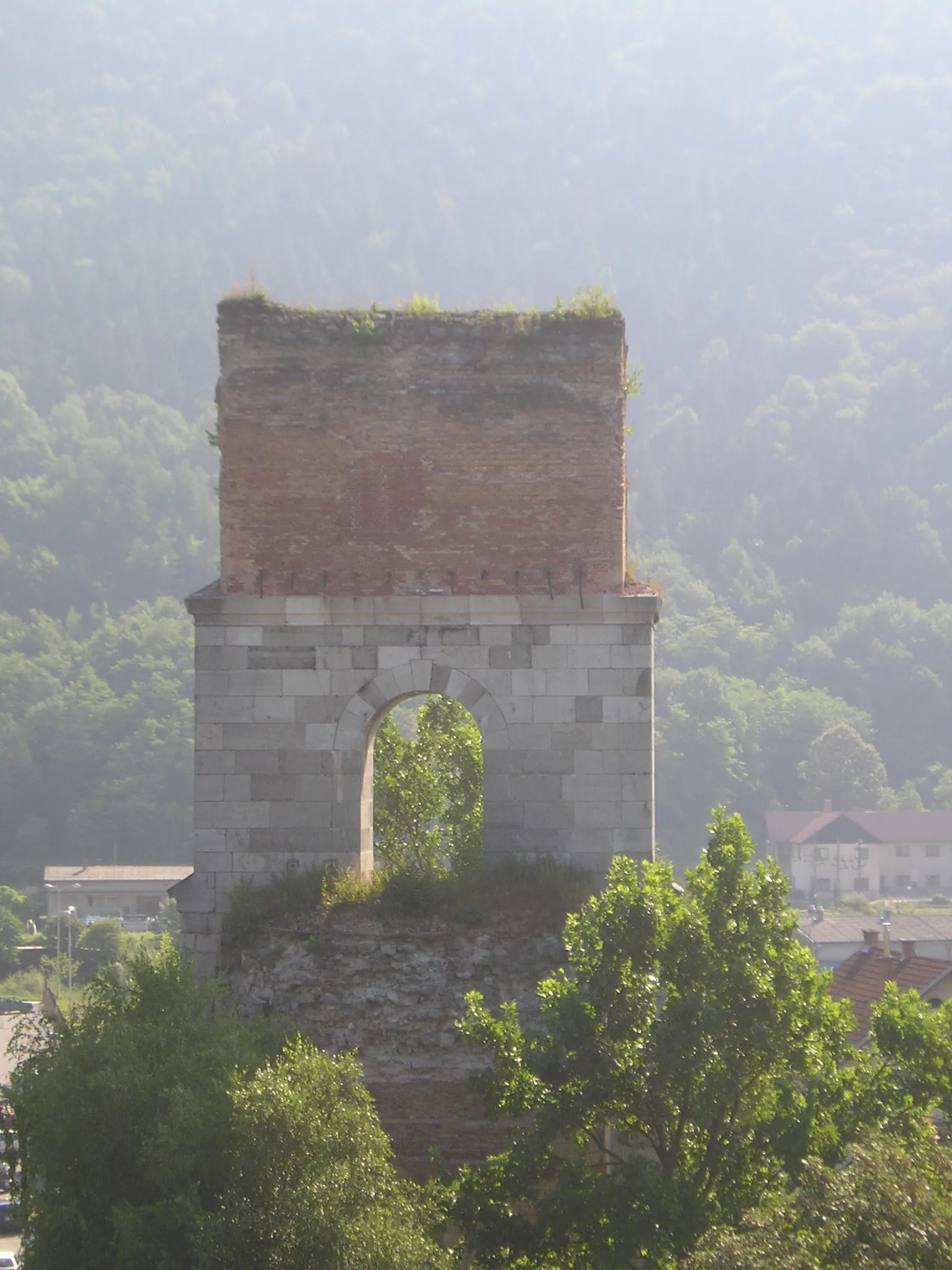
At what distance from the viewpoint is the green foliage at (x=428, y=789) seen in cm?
2334

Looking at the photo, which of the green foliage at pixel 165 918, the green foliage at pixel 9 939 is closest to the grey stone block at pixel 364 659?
the green foliage at pixel 165 918

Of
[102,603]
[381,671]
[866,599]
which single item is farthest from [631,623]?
[866,599]

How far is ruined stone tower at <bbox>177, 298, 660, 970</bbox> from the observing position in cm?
1477

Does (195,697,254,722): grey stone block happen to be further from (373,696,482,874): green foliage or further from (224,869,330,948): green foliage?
(373,696,482,874): green foliage

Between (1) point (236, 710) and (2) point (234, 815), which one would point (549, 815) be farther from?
(1) point (236, 710)

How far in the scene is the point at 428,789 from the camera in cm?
2369

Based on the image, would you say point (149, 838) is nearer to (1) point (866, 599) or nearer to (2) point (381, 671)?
(1) point (866, 599)

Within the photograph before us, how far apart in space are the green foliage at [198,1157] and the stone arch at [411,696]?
161 inches

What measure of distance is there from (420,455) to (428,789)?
930cm

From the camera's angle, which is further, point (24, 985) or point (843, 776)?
point (843, 776)

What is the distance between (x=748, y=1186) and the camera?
422 inches

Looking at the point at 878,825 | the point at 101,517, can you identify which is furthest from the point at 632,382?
the point at 101,517

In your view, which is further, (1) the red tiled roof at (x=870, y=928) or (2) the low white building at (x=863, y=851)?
(2) the low white building at (x=863, y=851)

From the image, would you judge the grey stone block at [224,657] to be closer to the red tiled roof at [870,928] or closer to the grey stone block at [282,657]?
the grey stone block at [282,657]
